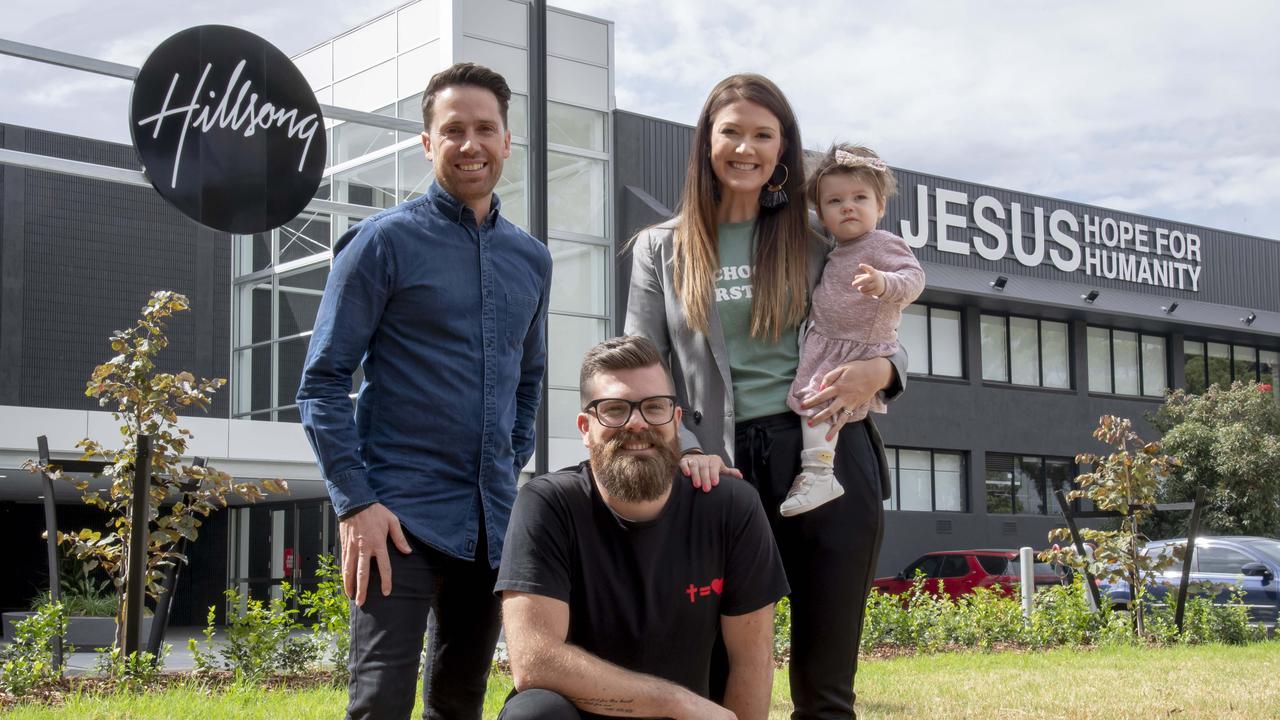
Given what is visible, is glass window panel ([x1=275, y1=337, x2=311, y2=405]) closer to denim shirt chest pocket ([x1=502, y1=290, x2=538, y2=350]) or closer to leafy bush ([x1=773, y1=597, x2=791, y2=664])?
leafy bush ([x1=773, y1=597, x2=791, y2=664])

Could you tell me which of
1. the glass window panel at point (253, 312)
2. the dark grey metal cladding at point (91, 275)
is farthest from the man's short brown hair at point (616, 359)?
the dark grey metal cladding at point (91, 275)

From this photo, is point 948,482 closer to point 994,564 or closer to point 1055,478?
point 1055,478

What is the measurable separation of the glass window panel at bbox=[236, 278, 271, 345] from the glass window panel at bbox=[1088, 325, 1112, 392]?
64.1 ft

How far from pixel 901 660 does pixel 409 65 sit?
15816 millimetres

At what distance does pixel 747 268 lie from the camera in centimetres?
359

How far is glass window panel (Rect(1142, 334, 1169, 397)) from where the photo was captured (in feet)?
111

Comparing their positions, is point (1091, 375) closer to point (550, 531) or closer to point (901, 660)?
point (901, 660)

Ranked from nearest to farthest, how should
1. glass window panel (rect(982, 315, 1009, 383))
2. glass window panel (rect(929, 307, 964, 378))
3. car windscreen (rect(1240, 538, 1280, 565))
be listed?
car windscreen (rect(1240, 538, 1280, 565))
glass window panel (rect(929, 307, 964, 378))
glass window panel (rect(982, 315, 1009, 383))

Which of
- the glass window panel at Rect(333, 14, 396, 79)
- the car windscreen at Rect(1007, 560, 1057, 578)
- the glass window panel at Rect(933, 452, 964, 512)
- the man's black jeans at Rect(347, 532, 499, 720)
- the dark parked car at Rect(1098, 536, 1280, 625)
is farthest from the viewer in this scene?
the glass window panel at Rect(933, 452, 964, 512)

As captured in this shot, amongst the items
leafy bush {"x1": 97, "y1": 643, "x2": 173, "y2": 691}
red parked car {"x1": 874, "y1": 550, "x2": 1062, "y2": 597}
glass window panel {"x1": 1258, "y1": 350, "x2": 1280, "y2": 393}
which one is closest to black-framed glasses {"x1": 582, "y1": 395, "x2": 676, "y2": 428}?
leafy bush {"x1": 97, "y1": 643, "x2": 173, "y2": 691}

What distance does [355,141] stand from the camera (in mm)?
22469

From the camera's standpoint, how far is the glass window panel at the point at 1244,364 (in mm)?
35250

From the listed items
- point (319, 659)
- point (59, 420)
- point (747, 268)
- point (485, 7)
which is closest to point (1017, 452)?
point (485, 7)

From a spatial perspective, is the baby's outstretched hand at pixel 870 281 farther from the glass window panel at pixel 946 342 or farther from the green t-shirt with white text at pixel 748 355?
the glass window panel at pixel 946 342
